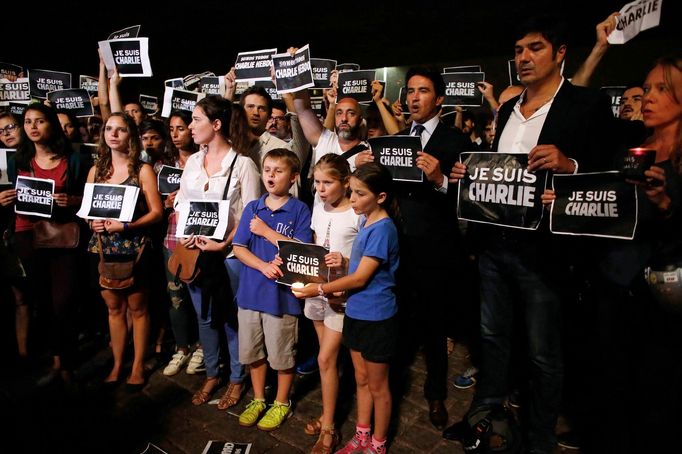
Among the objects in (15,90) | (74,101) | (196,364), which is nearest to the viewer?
(196,364)

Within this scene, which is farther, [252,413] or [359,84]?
[359,84]

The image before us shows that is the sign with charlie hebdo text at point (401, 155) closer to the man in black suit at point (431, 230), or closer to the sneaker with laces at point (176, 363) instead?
the man in black suit at point (431, 230)

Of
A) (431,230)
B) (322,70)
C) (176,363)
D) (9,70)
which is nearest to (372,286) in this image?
(431,230)

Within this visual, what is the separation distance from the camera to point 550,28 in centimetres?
264

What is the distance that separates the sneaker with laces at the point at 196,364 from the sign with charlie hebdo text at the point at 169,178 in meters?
1.62

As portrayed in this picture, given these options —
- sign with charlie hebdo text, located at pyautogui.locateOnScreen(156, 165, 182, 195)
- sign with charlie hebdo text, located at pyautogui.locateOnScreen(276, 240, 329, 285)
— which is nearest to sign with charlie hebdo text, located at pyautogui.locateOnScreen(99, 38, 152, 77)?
sign with charlie hebdo text, located at pyautogui.locateOnScreen(156, 165, 182, 195)

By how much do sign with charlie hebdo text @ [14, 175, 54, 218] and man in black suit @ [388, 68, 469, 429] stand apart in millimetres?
3076

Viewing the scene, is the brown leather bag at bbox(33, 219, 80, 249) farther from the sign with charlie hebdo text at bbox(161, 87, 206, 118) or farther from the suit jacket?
the suit jacket

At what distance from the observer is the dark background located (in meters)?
10.3

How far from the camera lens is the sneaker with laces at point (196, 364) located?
4297mm

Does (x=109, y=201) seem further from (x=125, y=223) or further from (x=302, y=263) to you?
(x=302, y=263)

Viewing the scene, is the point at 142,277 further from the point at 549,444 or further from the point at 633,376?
the point at 633,376

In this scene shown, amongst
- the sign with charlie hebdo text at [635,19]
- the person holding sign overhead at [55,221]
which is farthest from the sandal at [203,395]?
the sign with charlie hebdo text at [635,19]

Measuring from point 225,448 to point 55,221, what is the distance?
8.39 feet
